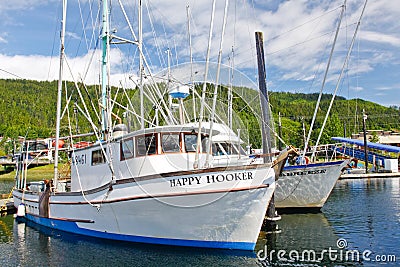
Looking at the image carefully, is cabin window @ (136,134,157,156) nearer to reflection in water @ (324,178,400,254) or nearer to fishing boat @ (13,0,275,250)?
fishing boat @ (13,0,275,250)

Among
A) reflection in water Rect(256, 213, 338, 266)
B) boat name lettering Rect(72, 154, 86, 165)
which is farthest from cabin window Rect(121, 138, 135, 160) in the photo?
reflection in water Rect(256, 213, 338, 266)

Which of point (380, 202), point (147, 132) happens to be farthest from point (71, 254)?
point (380, 202)

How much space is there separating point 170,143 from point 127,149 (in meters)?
2.27

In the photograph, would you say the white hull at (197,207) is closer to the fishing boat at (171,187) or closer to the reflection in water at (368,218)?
the fishing boat at (171,187)

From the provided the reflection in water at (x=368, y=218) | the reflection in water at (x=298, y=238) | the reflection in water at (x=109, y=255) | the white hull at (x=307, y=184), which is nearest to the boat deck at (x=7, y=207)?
the reflection in water at (x=109, y=255)

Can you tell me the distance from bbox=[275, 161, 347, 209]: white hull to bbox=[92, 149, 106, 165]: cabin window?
12.8m

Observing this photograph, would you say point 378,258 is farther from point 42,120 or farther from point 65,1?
point 42,120

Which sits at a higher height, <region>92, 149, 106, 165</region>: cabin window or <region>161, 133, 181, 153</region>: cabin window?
<region>161, 133, 181, 153</region>: cabin window

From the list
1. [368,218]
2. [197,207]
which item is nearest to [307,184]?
[368,218]

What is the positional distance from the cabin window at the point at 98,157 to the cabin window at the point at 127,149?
205 centimetres

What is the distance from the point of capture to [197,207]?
1595 centimetres

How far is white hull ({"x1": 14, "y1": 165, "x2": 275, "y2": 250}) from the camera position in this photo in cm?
1561

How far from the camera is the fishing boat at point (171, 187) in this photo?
15.7 meters

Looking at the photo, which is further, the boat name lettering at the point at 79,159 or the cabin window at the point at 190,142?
the boat name lettering at the point at 79,159
